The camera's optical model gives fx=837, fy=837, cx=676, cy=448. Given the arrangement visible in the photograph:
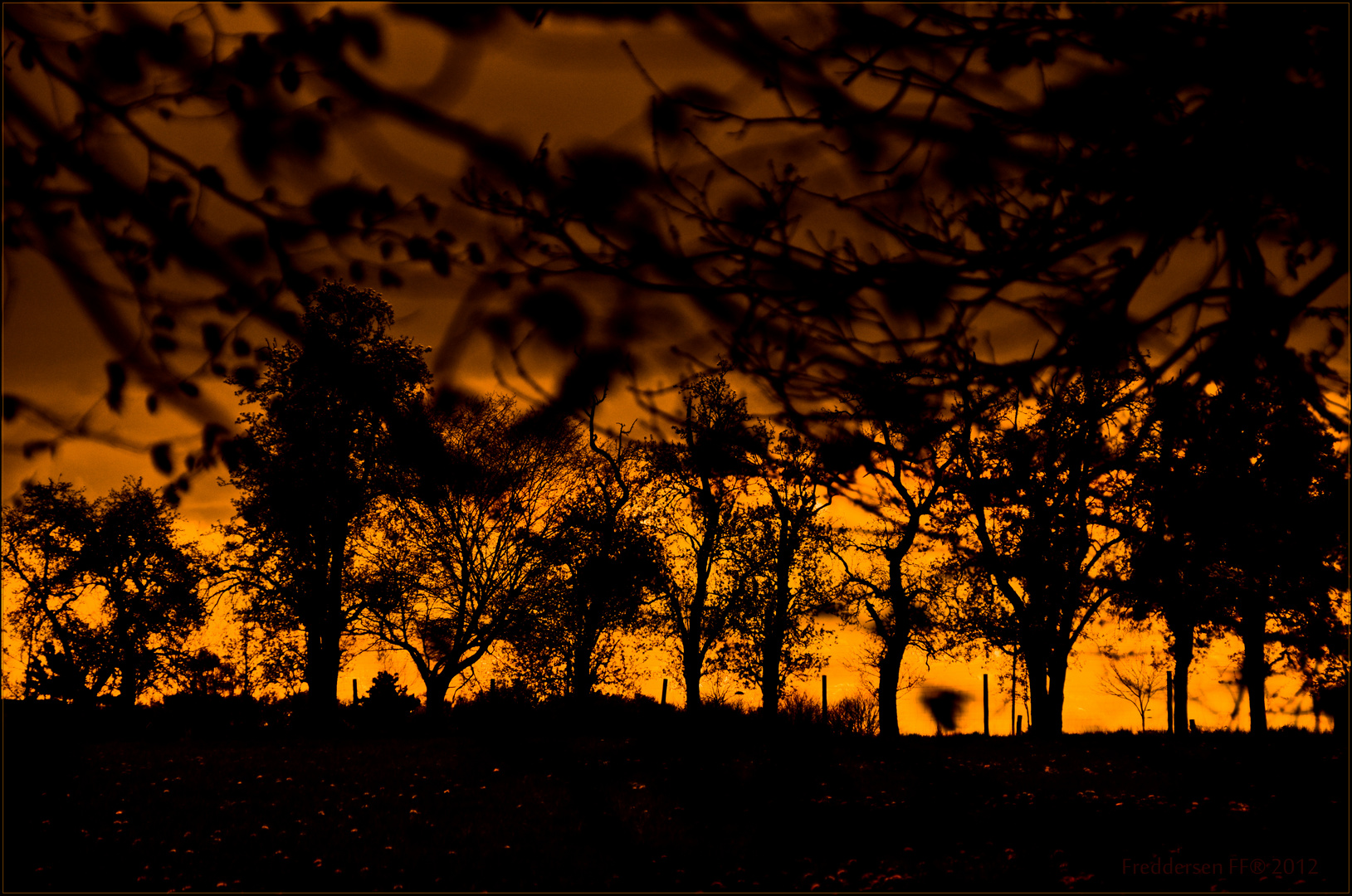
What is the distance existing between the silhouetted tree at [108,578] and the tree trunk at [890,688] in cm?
2142

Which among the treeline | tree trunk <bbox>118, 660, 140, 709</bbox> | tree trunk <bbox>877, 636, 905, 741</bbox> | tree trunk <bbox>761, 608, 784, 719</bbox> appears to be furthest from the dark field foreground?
tree trunk <bbox>118, 660, 140, 709</bbox>

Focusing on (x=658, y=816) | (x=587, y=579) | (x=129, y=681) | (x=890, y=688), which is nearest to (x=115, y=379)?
(x=658, y=816)

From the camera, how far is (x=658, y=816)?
10.6 metres

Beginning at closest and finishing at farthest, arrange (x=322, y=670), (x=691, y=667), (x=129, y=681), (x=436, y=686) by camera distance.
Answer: (x=322, y=670) → (x=436, y=686) → (x=691, y=667) → (x=129, y=681)

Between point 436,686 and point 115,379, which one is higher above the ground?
point 115,379

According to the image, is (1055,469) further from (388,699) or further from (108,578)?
(108,578)

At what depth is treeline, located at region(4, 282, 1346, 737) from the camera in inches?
185

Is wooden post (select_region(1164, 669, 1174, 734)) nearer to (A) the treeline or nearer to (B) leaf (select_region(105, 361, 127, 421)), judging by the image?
(A) the treeline

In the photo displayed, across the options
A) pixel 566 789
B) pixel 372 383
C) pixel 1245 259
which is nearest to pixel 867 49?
pixel 1245 259

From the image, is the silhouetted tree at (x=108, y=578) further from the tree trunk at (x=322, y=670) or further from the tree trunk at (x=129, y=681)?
the tree trunk at (x=322, y=670)

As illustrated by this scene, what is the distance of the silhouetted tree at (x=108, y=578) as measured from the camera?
28.1 m

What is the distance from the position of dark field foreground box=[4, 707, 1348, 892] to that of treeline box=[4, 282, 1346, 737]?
2.09m

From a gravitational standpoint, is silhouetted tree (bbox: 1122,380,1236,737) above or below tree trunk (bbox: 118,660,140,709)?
above

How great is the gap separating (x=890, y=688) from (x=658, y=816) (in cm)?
1498
